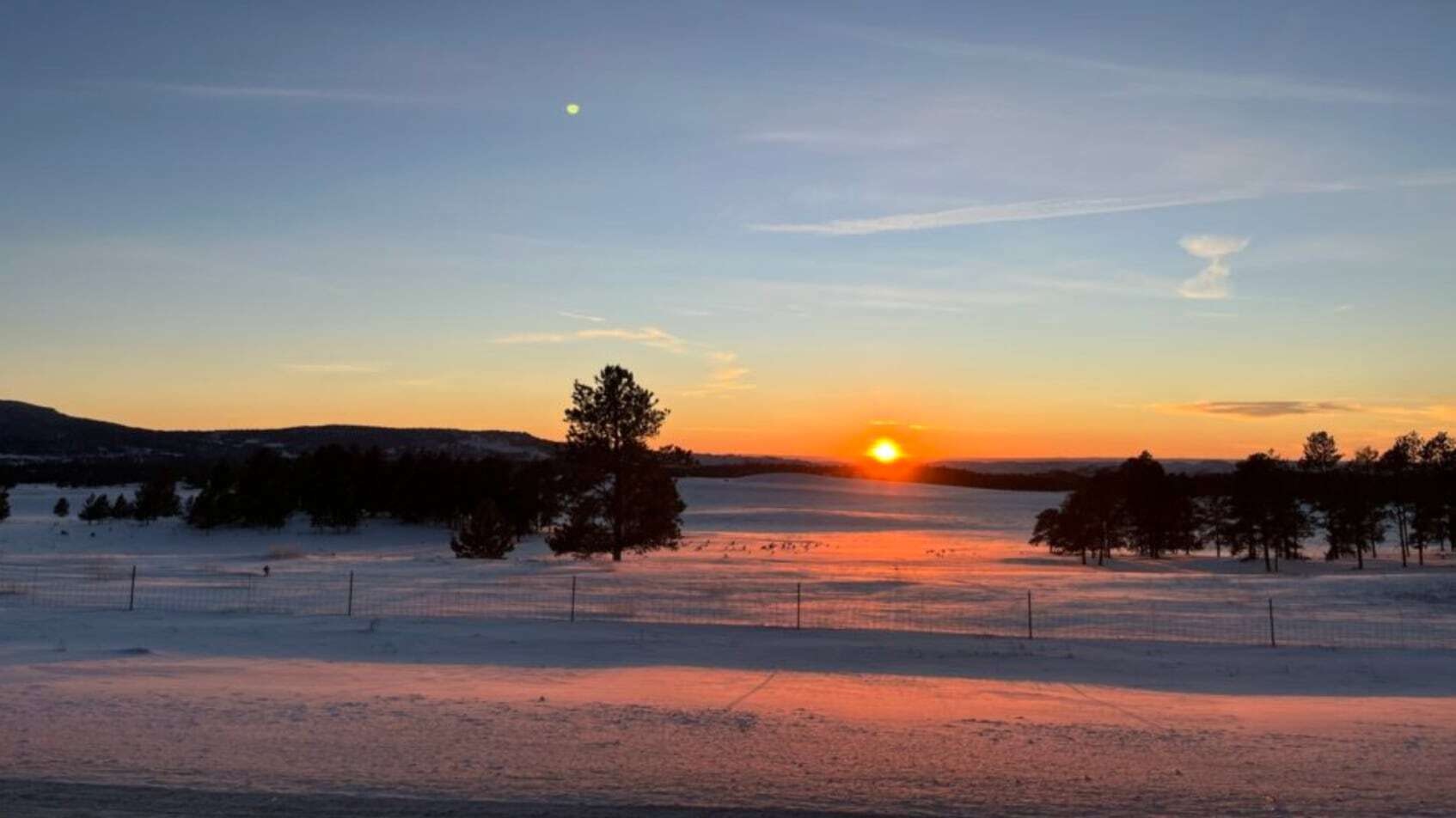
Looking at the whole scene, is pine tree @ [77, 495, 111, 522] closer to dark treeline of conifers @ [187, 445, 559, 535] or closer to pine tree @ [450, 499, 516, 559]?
dark treeline of conifers @ [187, 445, 559, 535]

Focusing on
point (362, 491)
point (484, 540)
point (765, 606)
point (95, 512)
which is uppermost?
point (362, 491)

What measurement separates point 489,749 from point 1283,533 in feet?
227

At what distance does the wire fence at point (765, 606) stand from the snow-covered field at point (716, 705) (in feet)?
0.84

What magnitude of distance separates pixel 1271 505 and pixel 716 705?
2562 inches

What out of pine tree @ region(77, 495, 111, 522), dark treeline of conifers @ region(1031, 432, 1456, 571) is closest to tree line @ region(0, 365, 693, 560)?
pine tree @ region(77, 495, 111, 522)

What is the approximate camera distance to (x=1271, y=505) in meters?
69.8

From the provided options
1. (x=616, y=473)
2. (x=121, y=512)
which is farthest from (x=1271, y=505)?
(x=121, y=512)

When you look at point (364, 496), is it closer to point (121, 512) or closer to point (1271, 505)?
point (121, 512)

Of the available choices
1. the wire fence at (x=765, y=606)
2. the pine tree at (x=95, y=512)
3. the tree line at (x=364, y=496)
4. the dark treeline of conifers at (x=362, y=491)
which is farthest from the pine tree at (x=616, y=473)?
the pine tree at (x=95, y=512)

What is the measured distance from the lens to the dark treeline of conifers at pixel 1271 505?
7038cm

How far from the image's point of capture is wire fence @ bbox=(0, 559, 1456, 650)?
26.9 metres

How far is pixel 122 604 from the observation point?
1152 inches

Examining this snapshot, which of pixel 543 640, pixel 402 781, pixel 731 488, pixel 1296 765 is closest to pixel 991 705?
pixel 1296 765

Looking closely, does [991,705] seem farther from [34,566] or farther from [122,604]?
[34,566]
